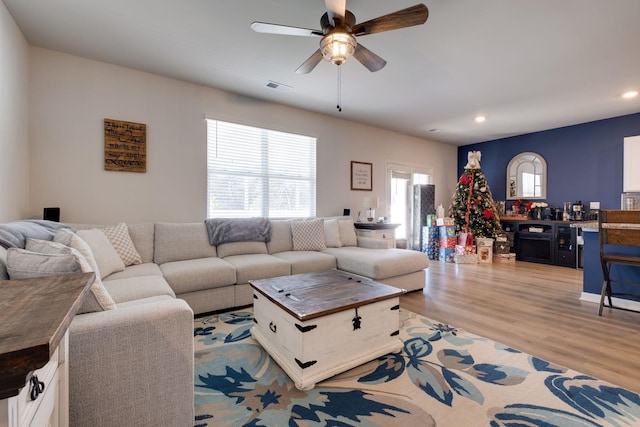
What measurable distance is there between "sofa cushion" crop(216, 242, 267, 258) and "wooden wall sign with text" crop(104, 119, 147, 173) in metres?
1.33

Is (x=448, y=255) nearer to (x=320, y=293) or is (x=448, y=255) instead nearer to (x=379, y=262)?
(x=379, y=262)

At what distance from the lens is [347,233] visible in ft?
14.1

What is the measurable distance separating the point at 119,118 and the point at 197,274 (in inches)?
82.1

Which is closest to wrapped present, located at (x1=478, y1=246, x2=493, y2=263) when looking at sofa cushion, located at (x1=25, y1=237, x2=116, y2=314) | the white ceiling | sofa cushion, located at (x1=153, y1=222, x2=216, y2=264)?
the white ceiling

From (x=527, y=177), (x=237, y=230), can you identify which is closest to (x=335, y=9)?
(x=237, y=230)

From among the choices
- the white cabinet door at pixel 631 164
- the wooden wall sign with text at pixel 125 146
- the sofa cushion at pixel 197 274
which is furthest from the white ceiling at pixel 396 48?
the sofa cushion at pixel 197 274

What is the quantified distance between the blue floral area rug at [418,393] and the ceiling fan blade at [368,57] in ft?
7.51

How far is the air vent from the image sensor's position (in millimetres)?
3590

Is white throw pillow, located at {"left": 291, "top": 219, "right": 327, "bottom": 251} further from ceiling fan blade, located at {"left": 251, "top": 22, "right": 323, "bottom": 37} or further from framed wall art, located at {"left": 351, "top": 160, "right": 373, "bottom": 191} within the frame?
ceiling fan blade, located at {"left": 251, "top": 22, "right": 323, "bottom": 37}

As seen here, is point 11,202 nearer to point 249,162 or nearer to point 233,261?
point 233,261

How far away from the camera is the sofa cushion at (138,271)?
7.91ft

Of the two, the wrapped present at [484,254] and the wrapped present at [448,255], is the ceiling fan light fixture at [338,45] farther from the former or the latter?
the wrapped present at [484,254]

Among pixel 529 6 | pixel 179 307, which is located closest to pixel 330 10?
pixel 529 6

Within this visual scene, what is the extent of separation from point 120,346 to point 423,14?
8.03 feet
